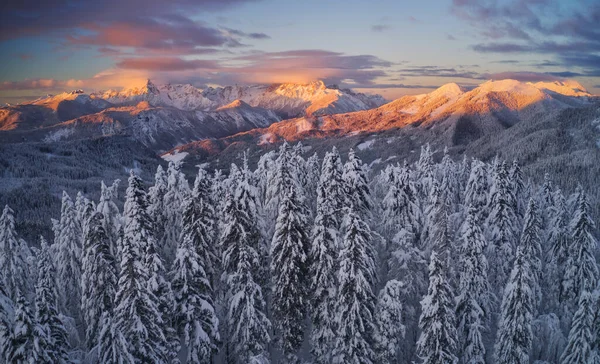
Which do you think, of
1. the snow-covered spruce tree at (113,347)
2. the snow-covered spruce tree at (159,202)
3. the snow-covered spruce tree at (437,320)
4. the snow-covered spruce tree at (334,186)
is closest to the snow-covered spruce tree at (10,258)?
the snow-covered spruce tree at (159,202)

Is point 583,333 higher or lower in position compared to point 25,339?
lower

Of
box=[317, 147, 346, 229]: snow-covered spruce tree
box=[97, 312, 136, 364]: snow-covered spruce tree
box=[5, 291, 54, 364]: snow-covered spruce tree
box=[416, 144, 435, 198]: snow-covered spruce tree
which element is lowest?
box=[97, 312, 136, 364]: snow-covered spruce tree

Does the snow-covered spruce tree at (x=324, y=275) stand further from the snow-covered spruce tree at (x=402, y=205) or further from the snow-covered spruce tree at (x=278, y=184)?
the snow-covered spruce tree at (x=402, y=205)

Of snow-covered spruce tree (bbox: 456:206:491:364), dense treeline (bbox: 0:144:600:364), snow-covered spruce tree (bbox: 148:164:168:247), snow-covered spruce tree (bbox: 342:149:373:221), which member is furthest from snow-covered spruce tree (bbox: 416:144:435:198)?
snow-covered spruce tree (bbox: 148:164:168:247)

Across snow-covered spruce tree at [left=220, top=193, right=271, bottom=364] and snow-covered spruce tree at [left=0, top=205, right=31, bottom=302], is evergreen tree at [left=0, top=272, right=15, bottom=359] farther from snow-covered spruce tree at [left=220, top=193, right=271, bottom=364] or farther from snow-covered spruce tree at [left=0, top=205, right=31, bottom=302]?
snow-covered spruce tree at [left=0, top=205, right=31, bottom=302]

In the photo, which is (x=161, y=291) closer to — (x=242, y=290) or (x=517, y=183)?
(x=242, y=290)

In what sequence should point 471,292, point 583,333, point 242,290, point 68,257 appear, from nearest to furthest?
point 242,290
point 583,333
point 471,292
point 68,257

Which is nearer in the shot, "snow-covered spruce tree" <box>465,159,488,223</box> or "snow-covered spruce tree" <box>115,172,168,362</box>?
"snow-covered spruce tree" <box>115,172,168,362</box>

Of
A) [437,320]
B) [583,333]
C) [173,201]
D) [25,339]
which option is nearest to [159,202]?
[173,201]
